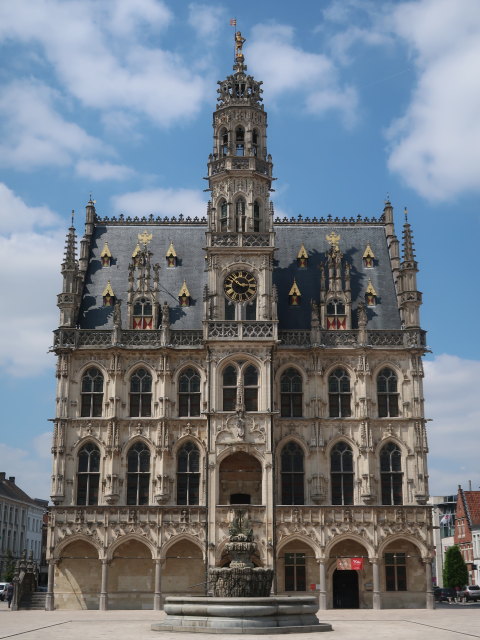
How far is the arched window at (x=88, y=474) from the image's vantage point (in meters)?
52.8

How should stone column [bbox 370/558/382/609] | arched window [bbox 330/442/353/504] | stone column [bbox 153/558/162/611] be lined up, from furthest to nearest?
arched window [bbox 330/442/353/504] → stone column [bbox 370/558/382/609] → stone column [bbox 153/558/162/611]

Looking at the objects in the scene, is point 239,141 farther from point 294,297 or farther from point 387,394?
point 387,394

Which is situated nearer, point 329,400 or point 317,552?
point 317,552

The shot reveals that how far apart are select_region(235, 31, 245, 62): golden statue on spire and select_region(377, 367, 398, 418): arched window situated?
25.4m

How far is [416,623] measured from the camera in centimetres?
3728

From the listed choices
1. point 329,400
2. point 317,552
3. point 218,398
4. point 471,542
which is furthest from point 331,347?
point 471,542

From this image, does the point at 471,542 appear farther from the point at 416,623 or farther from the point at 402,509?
the point at 416,623

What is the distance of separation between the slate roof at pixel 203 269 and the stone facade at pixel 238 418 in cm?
19

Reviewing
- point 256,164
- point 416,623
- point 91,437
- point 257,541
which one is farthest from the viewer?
point 256,164

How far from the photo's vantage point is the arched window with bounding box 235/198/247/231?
56.4m

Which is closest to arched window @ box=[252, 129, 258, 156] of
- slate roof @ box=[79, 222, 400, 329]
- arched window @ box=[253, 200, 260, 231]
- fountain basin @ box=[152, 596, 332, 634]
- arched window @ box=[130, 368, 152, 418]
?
arched window @ box=[253, 200, 260, 231]

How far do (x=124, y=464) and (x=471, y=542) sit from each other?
52.1m

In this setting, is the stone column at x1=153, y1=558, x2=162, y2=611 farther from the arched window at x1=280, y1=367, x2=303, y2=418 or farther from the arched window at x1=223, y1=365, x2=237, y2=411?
the arched window at x1=280, y1=367, x2=303, y2=418

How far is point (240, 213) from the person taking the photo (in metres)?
56.8
